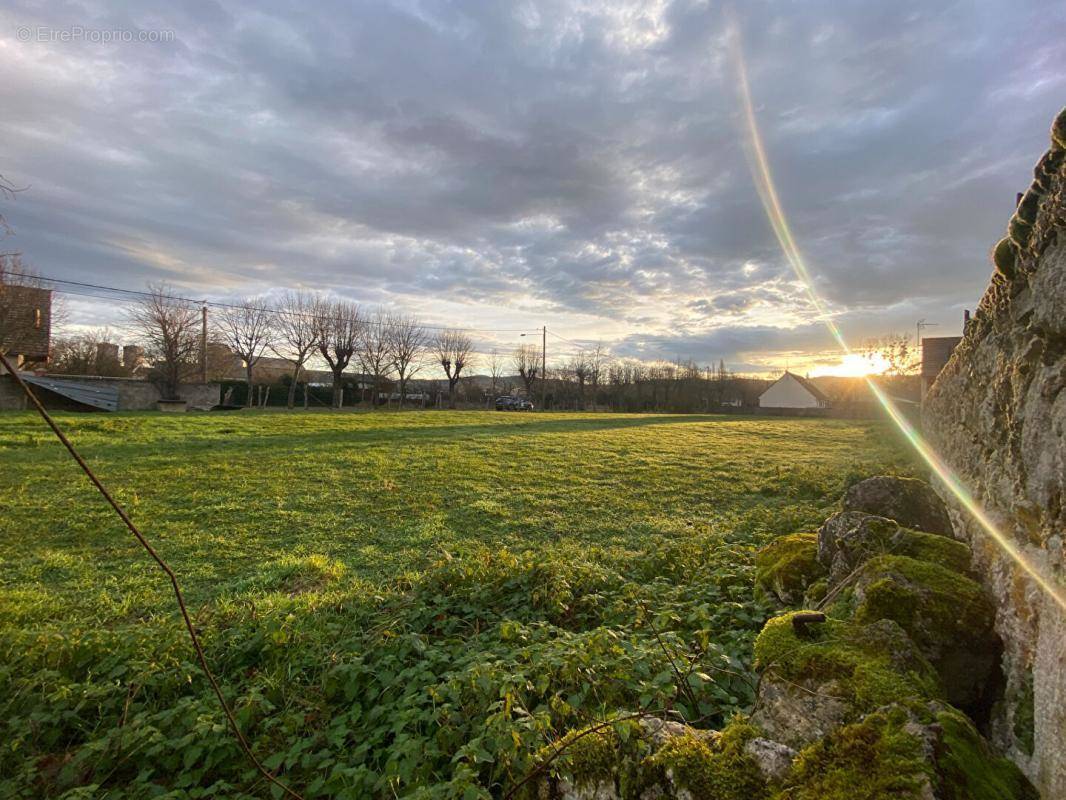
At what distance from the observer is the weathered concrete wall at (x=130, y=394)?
21.6 meters

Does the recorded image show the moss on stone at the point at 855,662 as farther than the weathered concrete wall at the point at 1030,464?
Yes

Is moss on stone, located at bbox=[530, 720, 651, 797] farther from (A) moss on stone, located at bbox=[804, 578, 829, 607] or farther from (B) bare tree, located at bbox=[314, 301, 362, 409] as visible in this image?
(B) bare tree, located at bbox=[314, 301, 362, 409]

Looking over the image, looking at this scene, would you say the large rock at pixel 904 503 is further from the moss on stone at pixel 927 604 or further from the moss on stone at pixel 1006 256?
the moss on stone at pixel 1006 256

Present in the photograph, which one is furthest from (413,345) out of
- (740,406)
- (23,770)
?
(23,770)

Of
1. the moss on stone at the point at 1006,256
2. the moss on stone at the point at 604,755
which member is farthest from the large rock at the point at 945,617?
the moss on stone at the point at 1006,256

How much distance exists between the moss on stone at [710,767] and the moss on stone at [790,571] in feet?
6.43

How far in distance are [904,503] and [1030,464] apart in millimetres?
1913

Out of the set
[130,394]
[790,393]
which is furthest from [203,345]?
[790,393]

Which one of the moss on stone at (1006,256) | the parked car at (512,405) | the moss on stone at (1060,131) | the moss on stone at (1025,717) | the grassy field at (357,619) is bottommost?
the grassy field at (357,619)

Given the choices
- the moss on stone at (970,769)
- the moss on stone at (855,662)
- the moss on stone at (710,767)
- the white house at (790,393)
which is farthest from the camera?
the white house at (790,393)

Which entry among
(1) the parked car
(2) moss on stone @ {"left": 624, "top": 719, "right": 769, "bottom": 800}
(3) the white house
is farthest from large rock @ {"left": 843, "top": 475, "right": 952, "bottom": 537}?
(3) the white house

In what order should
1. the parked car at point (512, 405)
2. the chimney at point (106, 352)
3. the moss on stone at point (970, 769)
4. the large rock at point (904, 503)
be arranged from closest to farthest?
the moss on stone at point (970, 769) → the large rock at point (904, 503) → the chimney at point (106, 352) → the parked car at point (512, 405)

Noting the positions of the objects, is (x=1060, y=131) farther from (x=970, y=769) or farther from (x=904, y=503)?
(x=904, y=503)

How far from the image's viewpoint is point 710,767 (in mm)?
1704
